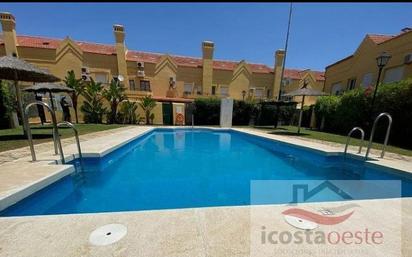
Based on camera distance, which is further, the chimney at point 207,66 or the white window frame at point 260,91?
the white window frame at point 260,91

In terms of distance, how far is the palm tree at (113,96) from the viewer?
56.0 ft

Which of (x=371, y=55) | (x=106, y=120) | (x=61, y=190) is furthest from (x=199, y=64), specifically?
(x=61, y=190)

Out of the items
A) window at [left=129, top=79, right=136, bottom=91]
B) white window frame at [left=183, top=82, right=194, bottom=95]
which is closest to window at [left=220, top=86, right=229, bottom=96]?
white window frame at [left=183, top=82, right=194, bottom=95]

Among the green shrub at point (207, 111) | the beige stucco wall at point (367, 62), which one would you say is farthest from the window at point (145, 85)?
the beige stucco wall at point (367, 62)

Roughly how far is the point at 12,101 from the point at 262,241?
1531 cm

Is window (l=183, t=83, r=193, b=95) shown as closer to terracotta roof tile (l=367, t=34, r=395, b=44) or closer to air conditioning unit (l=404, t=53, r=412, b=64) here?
terracotta roof tile (l=367, t=34, r=395, b=44)

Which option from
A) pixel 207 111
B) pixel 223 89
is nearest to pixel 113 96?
pixel 207 111

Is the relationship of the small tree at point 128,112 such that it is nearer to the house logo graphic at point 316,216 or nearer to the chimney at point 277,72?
the house logo graphic at point 316,216

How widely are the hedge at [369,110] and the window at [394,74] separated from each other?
4.79 m

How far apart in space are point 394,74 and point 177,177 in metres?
19.8

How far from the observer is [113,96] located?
17.2 m

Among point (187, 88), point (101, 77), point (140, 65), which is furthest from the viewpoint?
point (187, 88)

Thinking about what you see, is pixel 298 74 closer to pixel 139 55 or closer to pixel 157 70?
pixel 157 70

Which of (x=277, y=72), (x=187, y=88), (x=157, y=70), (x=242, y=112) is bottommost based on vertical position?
(x=242, y=112)
